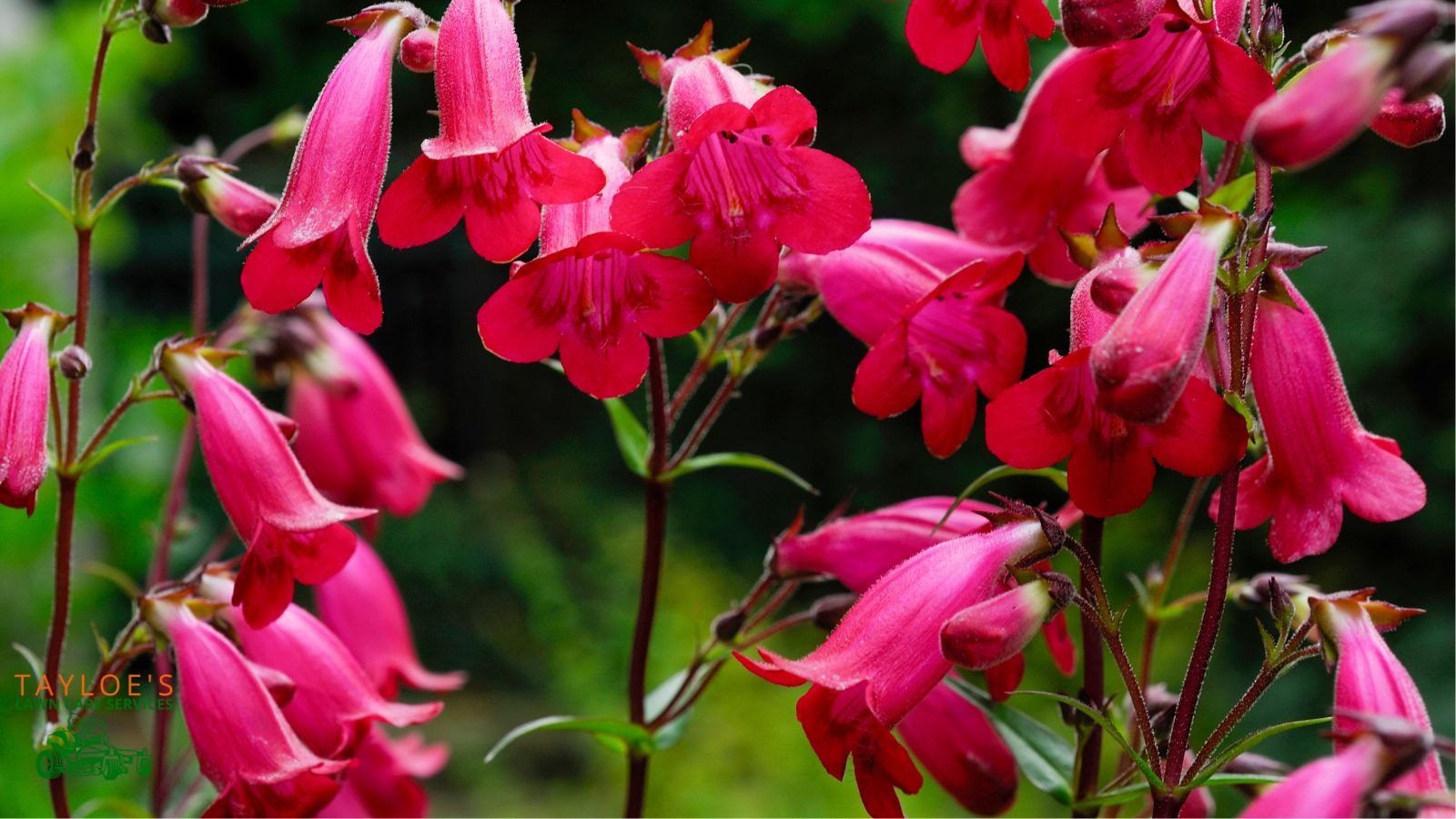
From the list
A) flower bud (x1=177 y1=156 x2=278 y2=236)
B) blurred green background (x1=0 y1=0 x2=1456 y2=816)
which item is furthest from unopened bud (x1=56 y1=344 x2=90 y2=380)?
blurred green background (x1=0 y1=0 x2=1456 y2=816)

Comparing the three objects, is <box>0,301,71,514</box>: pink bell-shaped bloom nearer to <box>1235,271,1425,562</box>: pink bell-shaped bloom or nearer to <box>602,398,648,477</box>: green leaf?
<box>602,398,648,477</box>: green leaf

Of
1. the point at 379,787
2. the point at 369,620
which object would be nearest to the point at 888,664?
the point at 379,787

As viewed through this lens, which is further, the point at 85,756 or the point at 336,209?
the point at 85,756

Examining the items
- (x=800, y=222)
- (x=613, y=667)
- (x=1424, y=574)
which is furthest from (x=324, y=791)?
(x=1424, y=574)

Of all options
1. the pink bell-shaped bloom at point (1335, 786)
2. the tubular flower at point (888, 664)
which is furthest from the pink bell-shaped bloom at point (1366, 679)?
the tubular flower at point (888, 664)

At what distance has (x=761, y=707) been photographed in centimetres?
276

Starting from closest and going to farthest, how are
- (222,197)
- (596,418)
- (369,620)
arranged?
(222,197) → (369,620) → (596,418)

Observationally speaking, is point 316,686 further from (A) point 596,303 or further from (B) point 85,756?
(A) point 596,303

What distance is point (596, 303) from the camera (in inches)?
28.6

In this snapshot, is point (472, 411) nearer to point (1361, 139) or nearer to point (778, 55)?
point (778, 55)

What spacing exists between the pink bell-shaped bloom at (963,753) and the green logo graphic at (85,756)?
1.73 ft

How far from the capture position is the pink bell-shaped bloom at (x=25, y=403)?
70cm

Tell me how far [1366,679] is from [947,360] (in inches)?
11.3

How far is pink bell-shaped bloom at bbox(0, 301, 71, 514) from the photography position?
2.31ft
